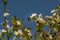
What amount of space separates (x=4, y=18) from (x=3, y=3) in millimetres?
153

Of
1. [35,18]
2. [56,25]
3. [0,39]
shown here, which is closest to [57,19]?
[56,25]

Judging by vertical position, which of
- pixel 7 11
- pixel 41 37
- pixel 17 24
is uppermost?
pixel 7 11

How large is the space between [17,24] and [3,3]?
9.6 inches

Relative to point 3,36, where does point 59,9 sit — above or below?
above

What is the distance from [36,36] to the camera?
92.5 inches

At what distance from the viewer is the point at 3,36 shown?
2318mm

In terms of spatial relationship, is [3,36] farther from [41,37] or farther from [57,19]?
[57,19]

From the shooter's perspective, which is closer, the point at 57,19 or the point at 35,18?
the point at 35,18

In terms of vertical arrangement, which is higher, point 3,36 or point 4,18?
point 4,18

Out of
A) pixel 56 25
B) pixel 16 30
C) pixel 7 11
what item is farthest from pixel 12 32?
pixel 56 25

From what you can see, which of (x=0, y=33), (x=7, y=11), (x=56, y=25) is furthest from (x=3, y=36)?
(x=56, y=25)

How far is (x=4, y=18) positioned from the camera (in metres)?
2.37

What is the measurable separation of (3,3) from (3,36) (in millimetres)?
320

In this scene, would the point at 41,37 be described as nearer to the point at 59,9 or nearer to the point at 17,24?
the point at 17,24
